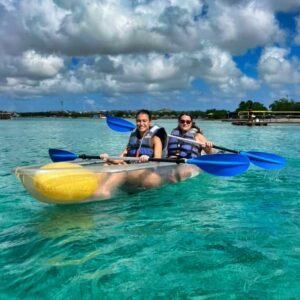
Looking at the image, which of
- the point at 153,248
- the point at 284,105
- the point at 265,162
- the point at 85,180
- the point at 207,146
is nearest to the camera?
the point at 153,248

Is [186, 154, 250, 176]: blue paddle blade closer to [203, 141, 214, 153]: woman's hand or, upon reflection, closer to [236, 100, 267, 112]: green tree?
[203, 141, 214, 153]: woman's hand

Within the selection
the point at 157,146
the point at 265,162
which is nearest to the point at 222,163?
the point at 157,146

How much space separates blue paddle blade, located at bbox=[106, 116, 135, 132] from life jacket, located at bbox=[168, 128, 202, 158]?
1170 millimetres

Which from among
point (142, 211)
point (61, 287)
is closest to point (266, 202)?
point (142, 211)

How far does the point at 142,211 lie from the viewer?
6.39 metres

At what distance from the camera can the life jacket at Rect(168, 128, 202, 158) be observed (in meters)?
8.79

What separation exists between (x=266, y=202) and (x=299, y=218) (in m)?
1.21

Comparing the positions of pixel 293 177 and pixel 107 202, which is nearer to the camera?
pixel 107 202

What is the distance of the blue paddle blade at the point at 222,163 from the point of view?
284 inches

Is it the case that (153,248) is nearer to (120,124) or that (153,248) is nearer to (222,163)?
(222,163)

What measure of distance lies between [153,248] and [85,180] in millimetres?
2026

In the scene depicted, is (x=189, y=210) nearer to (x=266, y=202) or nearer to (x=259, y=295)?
(x=266, y=202)

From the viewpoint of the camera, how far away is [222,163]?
729 centimetres

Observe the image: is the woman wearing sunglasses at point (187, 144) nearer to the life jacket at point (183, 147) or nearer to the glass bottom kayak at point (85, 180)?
the life jacket at point (183, 147)
